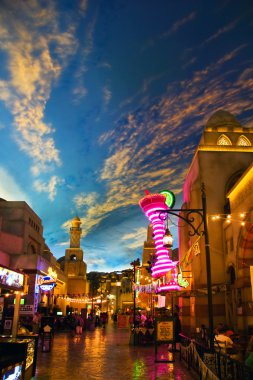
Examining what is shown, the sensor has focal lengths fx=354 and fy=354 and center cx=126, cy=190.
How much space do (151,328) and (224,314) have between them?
4.75m

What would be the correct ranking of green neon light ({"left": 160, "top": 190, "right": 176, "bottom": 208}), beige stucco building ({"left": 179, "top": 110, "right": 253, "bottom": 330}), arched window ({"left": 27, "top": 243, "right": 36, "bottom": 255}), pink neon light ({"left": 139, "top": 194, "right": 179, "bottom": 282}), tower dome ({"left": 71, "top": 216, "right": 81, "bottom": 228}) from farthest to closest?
tower dome ({"left": 71, "top": 216, "right": 81, "bottom": 228})
arched window ({"left": 27, "top": 243, "right": 36, "bottom": 255})
green neon light ({"left": 160, "top": 190, "right": 176, "bottom": 208})
pink neon light ({"left": 139, "top": 194, "right": 179, "bottom": 282})
beige stucco building ({"left": 179, "top": 110, "right": 253, "bottom": 330})

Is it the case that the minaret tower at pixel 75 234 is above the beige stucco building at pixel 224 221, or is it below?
above

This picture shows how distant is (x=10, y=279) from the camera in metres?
10.4

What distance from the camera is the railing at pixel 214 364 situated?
784 centimetres

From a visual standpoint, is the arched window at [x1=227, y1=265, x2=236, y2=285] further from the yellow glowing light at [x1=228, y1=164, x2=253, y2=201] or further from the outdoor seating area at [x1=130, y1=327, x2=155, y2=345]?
the outdoor seating area at [x1=130, y1=327, x2=155, y2=345]

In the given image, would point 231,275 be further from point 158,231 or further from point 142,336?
point 158,231

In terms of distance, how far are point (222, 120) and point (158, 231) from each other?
1061cm

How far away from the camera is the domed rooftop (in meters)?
28.5

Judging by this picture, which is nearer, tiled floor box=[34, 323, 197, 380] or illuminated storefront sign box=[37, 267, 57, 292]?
tiled floor box=[34, 323, 197, 380]

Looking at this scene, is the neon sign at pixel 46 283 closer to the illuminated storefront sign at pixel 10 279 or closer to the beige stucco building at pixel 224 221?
the beige stucco building at pixel 224 221

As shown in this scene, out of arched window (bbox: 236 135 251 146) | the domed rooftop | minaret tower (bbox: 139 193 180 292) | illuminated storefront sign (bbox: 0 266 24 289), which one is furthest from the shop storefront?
the domed rooftop

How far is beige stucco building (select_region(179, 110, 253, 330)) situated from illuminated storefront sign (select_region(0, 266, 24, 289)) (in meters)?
10.7

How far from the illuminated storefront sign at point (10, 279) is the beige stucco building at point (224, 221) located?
10.7 m

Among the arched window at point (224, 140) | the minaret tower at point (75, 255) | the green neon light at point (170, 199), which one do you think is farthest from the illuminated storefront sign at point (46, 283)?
the minaret tower at point (75, 255)
